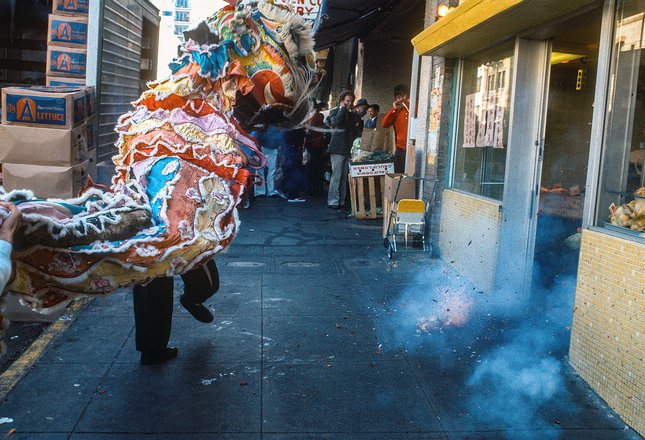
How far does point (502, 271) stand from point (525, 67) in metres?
1.95

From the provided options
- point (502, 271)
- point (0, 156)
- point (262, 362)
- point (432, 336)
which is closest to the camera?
point (262, 362)

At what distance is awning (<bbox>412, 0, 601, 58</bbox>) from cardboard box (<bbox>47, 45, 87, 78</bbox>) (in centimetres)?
384

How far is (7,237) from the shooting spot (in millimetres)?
1867

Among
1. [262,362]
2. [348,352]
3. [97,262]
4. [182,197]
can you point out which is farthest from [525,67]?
[97,262]

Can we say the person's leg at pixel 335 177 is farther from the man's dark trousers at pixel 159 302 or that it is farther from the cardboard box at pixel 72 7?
the man's dark trousers at pixel 159 302

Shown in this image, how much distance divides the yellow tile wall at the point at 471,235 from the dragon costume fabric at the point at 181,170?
3275 mm

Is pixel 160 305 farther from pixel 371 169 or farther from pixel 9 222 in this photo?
pixel 371 169

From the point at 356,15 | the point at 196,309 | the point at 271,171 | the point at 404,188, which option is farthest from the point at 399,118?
the point at 196,309

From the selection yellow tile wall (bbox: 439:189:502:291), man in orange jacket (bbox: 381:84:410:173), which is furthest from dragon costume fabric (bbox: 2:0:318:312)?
man in orange jacket (bbox: 381:84:410:173)

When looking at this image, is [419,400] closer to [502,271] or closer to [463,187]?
[502,271]

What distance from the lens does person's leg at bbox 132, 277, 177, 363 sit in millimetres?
4301

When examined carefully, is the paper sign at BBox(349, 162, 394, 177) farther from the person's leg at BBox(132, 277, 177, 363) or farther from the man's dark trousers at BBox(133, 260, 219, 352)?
the person's leg at BBox(132, 277, 177, 363)

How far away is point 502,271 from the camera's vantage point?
20.2 ft

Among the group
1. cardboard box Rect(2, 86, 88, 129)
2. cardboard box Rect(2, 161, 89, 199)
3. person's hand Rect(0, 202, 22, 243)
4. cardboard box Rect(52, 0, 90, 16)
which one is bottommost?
cardboard box Rect(2, 161, 89, 199)
